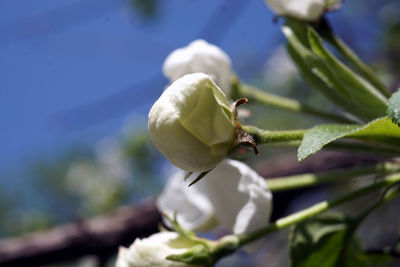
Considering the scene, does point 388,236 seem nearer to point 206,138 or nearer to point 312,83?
point 312,83

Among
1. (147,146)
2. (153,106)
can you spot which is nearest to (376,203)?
(153,106)

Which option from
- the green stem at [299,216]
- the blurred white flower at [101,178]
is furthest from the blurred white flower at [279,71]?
the green stem at [299,216]

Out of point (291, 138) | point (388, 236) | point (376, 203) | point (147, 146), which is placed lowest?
point (388, 236)

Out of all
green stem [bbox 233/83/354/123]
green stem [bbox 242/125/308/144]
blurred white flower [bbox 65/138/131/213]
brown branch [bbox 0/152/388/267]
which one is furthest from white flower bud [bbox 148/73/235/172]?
blurred white flower [bbox 65/138/131/213]

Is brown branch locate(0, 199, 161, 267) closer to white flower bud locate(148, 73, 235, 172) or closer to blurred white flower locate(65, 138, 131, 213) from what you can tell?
white flower bud locate(148, 73, 235, 172)

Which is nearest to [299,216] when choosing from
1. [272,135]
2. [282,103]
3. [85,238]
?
[272,135]

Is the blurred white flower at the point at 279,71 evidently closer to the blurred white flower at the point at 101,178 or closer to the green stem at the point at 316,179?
the blurred white flower at the point at 101,178
